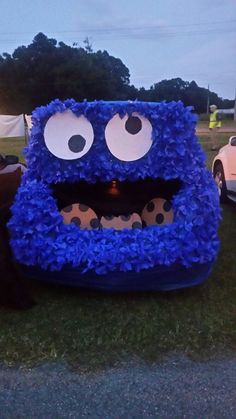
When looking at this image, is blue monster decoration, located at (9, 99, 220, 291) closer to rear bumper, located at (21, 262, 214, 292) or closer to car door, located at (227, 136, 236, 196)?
rear bumper, located at (21, 262, 214, 292)

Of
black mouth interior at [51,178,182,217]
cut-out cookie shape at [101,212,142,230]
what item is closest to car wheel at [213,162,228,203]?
black mouth interior at [51,178,182,217]

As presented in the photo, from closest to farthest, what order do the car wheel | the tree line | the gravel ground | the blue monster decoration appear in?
1. the gravel ground
2. the blue monster decoration
3. the car wheel
4. the tree line

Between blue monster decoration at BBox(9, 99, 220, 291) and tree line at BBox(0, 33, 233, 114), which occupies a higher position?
tree line at BBox(0, 33, 233, 114)

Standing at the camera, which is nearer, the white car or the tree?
the white car

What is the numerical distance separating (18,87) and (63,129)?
155 ft

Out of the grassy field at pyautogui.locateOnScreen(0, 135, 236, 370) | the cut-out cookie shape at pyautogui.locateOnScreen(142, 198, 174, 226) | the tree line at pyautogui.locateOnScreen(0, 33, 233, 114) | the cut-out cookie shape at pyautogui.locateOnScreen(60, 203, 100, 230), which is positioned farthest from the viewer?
the tree line at pyautogui.locateOnScreen(0, 33, 233, 114)

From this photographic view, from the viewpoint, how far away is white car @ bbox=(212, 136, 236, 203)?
7.22 m

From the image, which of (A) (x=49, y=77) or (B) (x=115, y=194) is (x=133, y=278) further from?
(A) (x=49, y=77)

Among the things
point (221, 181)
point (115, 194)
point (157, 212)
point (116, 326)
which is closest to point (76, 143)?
point (115, 194)

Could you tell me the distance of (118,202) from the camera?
4.70 meters

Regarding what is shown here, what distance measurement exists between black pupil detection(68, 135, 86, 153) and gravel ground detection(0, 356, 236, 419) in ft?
5.60

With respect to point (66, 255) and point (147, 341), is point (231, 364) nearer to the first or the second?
point (147, 341)

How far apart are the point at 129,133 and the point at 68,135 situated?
0.50 metres

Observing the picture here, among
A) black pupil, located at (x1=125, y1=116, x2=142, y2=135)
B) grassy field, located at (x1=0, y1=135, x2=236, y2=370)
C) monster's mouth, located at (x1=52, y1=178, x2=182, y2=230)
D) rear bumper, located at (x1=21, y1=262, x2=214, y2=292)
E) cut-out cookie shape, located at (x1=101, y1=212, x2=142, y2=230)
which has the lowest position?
grassy field, located at (x1=0, y1=135, x2=236, y2=370)
